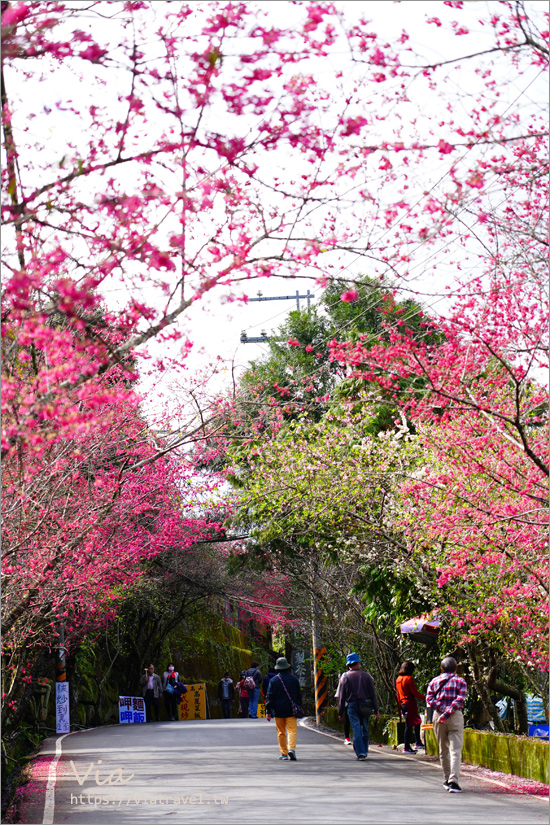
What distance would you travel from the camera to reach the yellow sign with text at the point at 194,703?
32.3 m

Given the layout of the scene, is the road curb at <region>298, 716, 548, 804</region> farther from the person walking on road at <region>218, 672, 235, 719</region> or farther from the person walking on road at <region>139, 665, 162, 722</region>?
the person walking on road at <region>218, 672, 235, 719</region>

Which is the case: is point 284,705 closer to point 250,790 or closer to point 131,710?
point 250,790

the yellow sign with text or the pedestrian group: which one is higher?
the pedestrian group

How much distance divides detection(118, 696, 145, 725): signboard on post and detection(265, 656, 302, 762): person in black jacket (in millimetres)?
14065

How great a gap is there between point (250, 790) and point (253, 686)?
719 inches

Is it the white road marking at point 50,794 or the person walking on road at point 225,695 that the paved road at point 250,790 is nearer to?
the white road marking at point 50,794

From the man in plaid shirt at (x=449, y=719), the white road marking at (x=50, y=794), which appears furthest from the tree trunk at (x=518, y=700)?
the white road marking at (x=50, y=794)

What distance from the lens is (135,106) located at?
6387 millimetres

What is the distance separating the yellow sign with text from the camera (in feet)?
106

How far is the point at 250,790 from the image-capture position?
11.1 meters

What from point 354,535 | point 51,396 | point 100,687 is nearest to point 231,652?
point 100,687

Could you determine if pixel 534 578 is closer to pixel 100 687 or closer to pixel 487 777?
pixel 487 777

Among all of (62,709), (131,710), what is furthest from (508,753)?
(131,710)

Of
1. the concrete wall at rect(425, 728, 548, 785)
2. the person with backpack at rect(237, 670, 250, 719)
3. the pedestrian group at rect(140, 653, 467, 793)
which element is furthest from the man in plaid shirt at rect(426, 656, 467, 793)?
the person with backpack at rect(237, 670, 250, 719)
